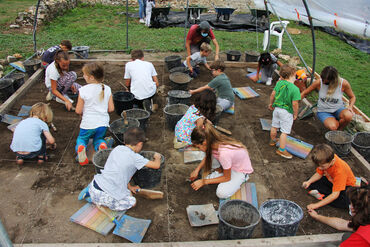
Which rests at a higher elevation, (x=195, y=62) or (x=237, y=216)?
(x=195, y=62)

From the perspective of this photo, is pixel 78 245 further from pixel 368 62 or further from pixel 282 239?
pixel 368 62

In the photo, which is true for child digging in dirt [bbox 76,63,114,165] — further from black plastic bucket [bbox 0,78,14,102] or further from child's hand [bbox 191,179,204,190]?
black plastic bucket [bbox 0,78,14,102]

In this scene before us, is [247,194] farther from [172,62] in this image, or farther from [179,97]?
[172,62]

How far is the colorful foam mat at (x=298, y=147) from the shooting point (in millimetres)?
4727

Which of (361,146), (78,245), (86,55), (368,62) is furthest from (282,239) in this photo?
(368,62)

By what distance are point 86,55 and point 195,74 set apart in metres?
3.06

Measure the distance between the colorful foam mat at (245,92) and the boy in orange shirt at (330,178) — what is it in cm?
284

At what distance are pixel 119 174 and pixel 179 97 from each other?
2528 mm

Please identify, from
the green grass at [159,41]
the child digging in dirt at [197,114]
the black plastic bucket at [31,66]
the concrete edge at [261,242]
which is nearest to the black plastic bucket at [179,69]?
the green grass at [159,41]

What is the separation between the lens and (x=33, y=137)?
4.07 m

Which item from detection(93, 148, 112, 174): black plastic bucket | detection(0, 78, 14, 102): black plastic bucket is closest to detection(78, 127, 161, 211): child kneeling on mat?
detection(93, 148, 112, 174): black plastic bucket

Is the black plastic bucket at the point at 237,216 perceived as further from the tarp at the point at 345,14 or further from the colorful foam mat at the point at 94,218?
the tarp at the point at 345,14

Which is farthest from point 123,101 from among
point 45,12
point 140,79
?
point 45,12

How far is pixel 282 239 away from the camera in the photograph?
3135mm
